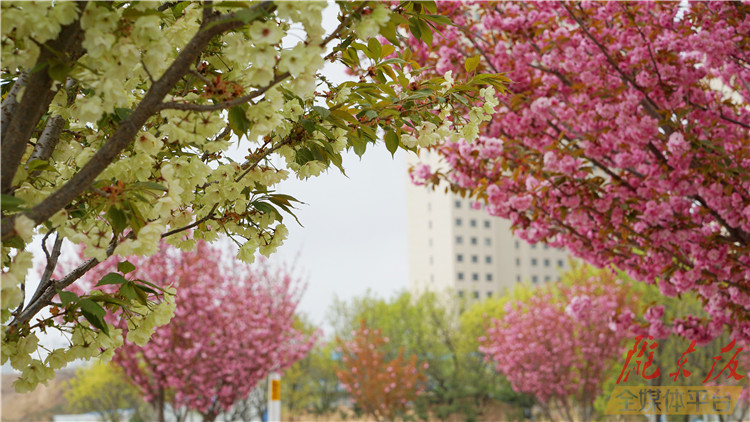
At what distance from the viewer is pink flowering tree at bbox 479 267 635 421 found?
50.0 ft

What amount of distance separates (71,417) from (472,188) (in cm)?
2138

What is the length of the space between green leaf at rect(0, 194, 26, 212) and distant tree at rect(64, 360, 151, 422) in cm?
1893

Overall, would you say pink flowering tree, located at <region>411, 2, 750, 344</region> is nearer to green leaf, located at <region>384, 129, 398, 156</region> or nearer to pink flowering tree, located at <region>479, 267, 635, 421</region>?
green leaf, located at <region>384, 129, 398, 156</region>

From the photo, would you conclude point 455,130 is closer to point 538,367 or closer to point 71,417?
point 538,367

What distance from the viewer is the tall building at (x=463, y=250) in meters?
56.3

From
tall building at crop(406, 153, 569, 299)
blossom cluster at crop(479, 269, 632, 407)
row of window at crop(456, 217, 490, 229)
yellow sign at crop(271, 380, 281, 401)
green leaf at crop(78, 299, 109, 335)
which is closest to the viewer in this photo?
green leaf at crop(78, 299, 109, 335)

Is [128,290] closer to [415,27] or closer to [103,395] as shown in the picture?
[415,27]

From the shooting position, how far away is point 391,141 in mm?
1937

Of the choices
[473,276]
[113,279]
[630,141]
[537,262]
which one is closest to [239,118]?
[113,279]

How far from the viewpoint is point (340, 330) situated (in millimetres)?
25812

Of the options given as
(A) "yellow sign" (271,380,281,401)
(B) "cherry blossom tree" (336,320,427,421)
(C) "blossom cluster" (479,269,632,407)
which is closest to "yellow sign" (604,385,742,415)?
(C) "blossom cluster" (479,269,632,407)

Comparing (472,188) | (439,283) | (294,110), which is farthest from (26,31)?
(439,283)

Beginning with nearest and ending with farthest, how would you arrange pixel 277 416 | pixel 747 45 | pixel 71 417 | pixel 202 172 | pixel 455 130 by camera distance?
pixel 202 172
pixel 455 130
pixel 747 45
pixel 277 416
pixel 71 417

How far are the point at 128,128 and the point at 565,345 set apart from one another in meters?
15.6
